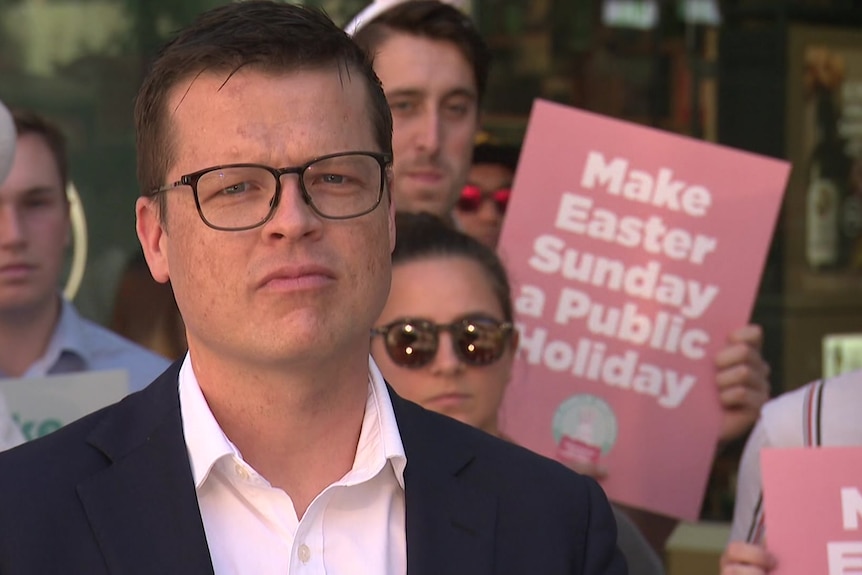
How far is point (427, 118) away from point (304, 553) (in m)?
1.78

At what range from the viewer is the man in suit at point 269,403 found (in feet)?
5.99

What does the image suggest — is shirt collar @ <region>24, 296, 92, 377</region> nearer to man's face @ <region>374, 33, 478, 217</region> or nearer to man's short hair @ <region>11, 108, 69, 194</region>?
man's short hair @ <region>11, 108, 69, 194</region>

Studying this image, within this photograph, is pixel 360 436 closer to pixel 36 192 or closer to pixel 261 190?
pixel 261 190

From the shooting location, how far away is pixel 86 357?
386cm

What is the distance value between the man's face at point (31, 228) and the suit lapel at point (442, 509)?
1889 mm

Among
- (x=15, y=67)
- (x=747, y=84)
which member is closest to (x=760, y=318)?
(x=747, y=84)

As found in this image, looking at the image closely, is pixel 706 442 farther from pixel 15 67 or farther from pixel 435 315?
pixel 15 67

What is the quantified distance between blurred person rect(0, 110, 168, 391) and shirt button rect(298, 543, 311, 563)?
1.96 meters

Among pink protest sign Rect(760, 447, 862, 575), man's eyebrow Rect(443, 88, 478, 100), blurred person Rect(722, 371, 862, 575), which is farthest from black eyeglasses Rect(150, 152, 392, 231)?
man's eyebrow Rect(443, 88, 478, 100)

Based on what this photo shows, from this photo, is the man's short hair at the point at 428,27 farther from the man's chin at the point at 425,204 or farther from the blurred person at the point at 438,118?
the man's chin at the point at 425,204

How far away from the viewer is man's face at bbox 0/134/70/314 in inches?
143

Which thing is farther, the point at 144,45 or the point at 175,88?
the point at 144,45

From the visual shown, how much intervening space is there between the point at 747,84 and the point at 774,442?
381 cm

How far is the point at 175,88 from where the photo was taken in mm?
1932
